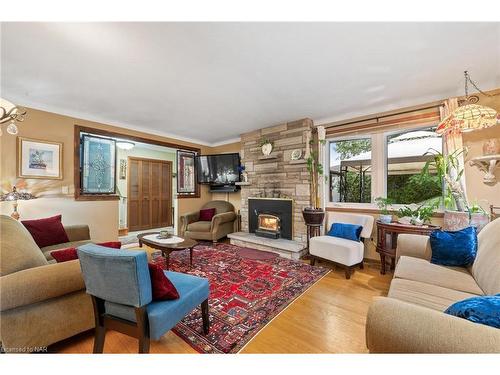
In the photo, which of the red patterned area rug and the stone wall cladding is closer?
the red patterned area rug

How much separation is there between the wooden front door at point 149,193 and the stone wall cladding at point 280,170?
2.95 m

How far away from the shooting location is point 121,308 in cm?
115

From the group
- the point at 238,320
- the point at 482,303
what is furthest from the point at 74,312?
the point at 482,303

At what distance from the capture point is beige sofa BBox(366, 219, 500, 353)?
67 cm

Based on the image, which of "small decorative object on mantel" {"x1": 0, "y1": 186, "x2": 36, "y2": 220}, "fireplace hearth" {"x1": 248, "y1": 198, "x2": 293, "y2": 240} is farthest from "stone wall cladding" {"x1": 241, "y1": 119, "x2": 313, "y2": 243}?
"small decorative object on mantel" {"x1": 0, "y1": 186, "x2": 36, "y2": 220}

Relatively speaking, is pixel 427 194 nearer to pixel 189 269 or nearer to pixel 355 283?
→ pixel 355 283

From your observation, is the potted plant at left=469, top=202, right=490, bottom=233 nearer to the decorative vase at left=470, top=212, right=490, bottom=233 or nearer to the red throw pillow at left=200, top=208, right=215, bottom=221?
the decorative vase at left=470, top=212, right=490, bottom=233

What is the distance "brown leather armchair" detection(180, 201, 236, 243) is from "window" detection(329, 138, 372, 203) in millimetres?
2210

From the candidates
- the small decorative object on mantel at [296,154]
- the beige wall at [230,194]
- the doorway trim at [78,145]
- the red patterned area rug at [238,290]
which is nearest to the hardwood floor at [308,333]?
the red patterned area rug at [238,290]

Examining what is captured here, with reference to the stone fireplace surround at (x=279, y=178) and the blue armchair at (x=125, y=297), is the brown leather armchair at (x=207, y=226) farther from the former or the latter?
the blue armchair at (x=125, y=297)

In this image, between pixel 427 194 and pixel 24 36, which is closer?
pixel 24 36

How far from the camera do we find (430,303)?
1229 mm
